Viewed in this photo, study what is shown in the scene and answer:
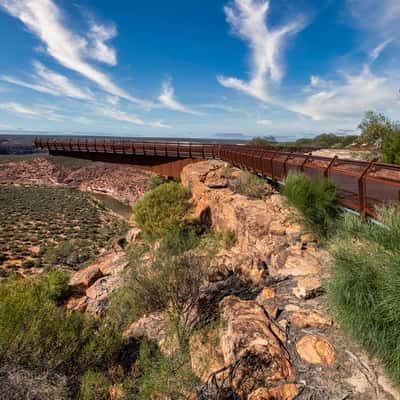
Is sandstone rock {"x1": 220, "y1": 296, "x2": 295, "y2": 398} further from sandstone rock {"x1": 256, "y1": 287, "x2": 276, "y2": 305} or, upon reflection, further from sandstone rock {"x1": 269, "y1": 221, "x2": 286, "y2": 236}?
sandstone rock {"x1": 269, "y1": 221, "x2": 286, "y2": 236}

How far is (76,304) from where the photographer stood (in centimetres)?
1210

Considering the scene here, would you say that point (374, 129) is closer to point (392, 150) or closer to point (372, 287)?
point (392, 150)

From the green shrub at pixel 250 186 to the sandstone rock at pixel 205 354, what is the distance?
7192 millimetres

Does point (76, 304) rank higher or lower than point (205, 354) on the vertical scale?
lower

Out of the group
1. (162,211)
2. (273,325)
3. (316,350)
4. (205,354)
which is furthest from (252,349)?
(162,211)

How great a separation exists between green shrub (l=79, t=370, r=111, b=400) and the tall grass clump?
14.9 ft

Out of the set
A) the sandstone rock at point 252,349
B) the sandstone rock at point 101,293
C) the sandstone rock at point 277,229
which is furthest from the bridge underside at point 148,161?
the sandstone rock at point 252,349

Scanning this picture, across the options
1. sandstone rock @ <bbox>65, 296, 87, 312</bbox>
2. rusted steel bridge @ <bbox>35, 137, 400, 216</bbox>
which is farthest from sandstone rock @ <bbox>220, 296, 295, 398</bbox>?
sandstone rock @ <bbox>65, 296, 87, 312</bbox>

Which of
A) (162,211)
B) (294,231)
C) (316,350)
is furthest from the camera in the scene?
(162,211)

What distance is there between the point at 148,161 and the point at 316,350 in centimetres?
2443

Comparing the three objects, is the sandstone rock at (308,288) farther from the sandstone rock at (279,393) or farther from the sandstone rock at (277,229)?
the sandstone rock at (277,229)

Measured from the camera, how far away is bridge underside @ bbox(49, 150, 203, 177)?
24297 mm

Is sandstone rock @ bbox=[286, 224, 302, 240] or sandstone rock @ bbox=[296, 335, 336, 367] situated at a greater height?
sandstone rock @ bbox=[286, 224, 302, 240]

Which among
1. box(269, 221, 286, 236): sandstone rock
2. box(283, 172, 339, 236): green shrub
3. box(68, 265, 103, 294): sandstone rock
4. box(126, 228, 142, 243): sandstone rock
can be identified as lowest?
box(68, 265, 103, 294): sandstone rock
